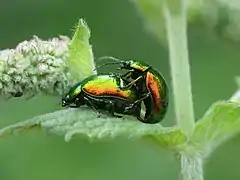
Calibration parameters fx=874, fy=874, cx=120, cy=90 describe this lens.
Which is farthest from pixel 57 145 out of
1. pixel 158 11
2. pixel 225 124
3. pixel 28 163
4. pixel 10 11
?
pixel 225 124

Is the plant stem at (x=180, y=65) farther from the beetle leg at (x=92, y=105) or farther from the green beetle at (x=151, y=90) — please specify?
the beetle leg at (x=92, y=105)

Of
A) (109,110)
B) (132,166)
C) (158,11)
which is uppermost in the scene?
(158,11)

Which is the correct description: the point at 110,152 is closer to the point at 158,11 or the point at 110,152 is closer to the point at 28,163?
the point at 28,163

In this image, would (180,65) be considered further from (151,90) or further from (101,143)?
(101,143)

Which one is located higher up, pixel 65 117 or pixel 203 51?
pixel 65 117

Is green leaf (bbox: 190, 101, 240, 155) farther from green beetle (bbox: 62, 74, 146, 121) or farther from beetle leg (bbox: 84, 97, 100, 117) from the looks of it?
beetle leg (bbox: 84, 97, 100, 117)

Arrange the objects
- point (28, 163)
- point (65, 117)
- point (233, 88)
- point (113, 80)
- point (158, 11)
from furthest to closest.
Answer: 1. point (233, 88)
2. point (28, 163)
3. point (158, 11)
4. point (113, 80)
5. point (65, 117)

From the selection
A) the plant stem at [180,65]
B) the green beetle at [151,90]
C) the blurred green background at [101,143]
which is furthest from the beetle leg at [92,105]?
the blurred green background at [101,143]

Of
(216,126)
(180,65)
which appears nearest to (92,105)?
(180,65)

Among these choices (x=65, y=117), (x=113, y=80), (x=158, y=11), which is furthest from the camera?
(x=158, y=11)
